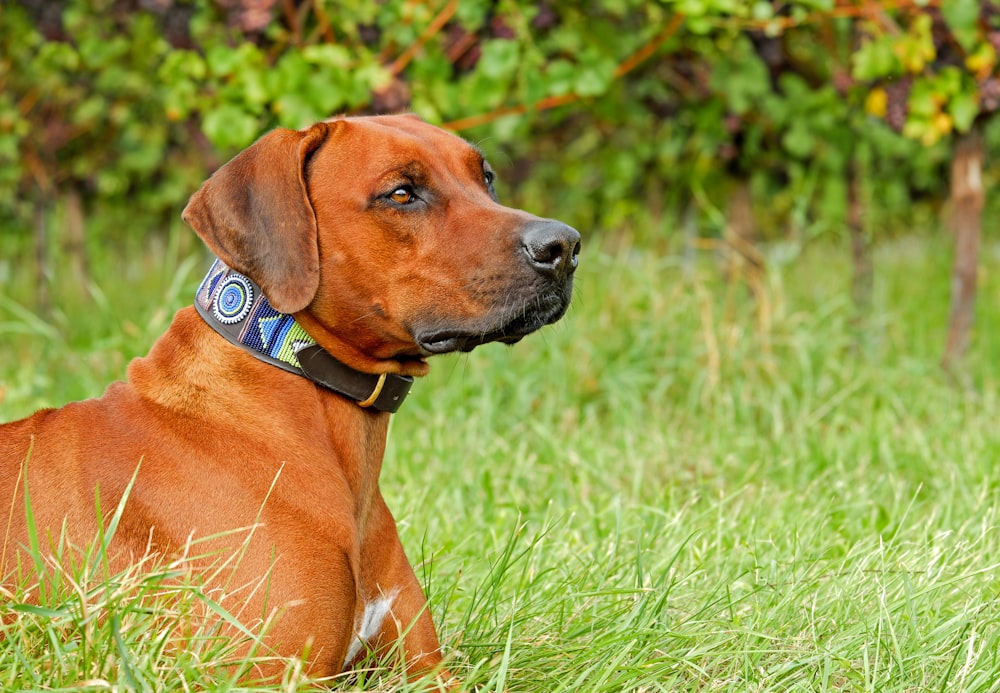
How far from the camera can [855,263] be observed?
679 centimetres

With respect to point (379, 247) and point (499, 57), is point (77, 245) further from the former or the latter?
point (379, 247)

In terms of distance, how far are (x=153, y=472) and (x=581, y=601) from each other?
1.20 meters

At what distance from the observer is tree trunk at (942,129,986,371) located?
6164mm

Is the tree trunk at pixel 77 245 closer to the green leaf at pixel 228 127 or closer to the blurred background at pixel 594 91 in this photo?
the blurred background at pixel 594 91

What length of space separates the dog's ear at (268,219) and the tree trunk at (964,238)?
433cm

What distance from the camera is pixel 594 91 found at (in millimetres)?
5691

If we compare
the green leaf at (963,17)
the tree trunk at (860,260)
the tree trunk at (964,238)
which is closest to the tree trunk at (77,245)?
the tree trunk at (860,260)

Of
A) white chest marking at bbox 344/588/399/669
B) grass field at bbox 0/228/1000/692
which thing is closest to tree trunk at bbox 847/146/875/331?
grass field at bbox 0/228/1000/692

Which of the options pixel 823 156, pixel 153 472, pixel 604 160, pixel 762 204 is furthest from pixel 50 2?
pixel 762 204

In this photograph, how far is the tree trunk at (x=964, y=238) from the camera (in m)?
6.16

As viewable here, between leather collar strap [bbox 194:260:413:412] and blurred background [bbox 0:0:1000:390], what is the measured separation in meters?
1.28

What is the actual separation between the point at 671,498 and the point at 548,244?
1.55 m

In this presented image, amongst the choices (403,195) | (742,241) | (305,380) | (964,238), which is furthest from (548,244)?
(742,241)

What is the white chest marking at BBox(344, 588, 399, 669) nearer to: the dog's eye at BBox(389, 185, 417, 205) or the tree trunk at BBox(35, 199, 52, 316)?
the dog's eye at BBox(389, 185, 417, 205)
